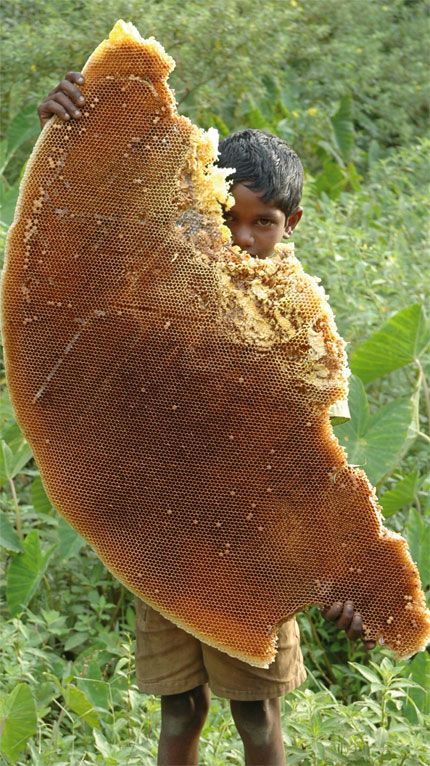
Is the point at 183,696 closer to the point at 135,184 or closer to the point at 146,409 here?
the point at 146,409

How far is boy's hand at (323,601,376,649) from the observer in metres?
2.52

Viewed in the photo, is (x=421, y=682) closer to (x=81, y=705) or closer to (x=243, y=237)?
(x=81, y=705)

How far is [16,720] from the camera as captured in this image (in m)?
3.22

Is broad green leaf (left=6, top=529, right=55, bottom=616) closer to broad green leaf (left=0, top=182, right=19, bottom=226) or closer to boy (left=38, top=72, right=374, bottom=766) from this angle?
boy (left=38, top=72, right=374, bottom=766)

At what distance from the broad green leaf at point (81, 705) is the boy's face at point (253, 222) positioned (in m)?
1.32

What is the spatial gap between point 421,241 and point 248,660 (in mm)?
3335

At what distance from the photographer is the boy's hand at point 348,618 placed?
2.52m

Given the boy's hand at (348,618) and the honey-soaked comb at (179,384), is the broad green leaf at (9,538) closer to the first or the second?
the honey-soaked comb at (179,384)

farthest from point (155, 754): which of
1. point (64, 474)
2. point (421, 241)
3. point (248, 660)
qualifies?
point (421, 241)

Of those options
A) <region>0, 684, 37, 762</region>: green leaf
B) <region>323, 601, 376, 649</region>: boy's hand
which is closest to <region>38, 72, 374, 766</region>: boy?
<region>323, 601, 376, 649</region>: boy's hand

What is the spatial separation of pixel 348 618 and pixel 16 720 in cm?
111

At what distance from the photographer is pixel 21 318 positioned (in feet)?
8.65

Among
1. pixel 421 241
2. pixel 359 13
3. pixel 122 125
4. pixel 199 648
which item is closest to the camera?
pixel 122 125

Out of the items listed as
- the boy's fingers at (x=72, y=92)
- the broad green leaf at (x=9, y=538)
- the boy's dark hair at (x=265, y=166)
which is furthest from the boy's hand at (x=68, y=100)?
the broad green leaf at (x=9, y=538)
